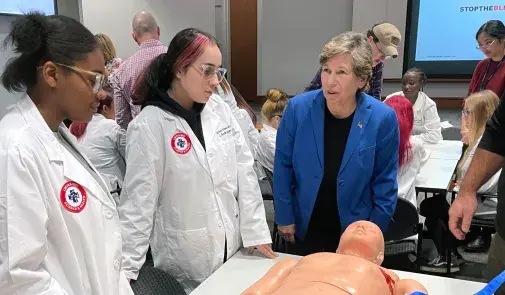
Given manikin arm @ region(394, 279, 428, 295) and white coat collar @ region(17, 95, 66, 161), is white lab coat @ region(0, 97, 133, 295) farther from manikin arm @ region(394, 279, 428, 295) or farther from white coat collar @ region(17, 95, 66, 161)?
manikin arm @ region(394, 279, 428, 295)

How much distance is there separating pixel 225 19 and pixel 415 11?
10.1 ft

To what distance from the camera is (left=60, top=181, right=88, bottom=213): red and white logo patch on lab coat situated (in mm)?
1060

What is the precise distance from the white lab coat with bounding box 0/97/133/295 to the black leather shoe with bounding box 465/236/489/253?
9.64 ft

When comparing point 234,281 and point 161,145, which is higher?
point 161,145

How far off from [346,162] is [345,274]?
2.27 ft

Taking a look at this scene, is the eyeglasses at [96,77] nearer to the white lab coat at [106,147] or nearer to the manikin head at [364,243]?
the manikin head at [364,243]

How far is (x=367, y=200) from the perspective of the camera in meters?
1.86

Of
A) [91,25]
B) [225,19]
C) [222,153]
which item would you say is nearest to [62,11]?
[91,25]

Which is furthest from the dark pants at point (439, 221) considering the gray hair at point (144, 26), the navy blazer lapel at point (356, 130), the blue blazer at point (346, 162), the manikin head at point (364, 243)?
the gray hair at point (144, 26)

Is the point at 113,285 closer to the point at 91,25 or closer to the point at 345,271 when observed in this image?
the point at 345,271

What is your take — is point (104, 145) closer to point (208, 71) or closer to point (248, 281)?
point (208, 71)

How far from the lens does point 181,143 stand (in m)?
1.61

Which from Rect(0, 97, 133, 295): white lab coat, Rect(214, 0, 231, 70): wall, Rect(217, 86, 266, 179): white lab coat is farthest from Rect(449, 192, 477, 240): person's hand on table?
Rect(214, 0, 231, 70): wall

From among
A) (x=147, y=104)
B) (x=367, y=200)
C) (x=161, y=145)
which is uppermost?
(x=147, y=104)
